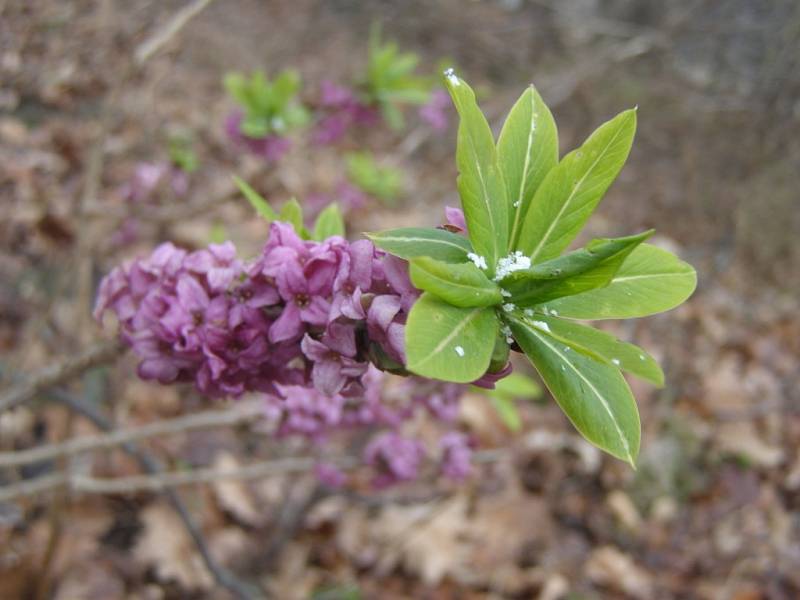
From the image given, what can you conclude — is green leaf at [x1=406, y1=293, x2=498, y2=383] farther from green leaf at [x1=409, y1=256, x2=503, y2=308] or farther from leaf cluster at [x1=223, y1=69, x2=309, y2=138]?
leaf cluster at [x1=223, y1=69, x2=309, y2=138]

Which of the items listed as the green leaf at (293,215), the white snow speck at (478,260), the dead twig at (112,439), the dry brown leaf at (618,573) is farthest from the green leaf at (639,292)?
the dry brown leaf at (618,573)

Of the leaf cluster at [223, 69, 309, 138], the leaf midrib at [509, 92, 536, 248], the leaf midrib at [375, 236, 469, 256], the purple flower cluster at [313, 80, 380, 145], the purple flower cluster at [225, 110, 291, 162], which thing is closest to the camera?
the leaf midrib at [375, 236, 469, 256]

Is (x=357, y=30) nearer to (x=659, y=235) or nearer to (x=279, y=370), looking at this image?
(x=659, y=235)

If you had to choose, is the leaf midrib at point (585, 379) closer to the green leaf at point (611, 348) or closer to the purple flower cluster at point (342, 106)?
the green leaf at point (611, 348)

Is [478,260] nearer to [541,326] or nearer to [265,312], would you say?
[541,326]

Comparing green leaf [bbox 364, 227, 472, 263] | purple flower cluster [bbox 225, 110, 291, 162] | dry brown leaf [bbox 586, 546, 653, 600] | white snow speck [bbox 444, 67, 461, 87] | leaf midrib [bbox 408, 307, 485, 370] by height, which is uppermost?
white snow speck [bbox 444, 67, 461, 87]

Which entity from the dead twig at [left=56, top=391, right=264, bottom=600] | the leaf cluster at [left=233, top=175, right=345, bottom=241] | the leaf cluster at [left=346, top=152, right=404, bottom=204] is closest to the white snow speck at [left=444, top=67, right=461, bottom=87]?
the leaf cluster at [left=233, top=175, right=345, bottom=241]

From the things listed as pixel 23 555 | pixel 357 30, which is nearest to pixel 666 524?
pixel 23 555
